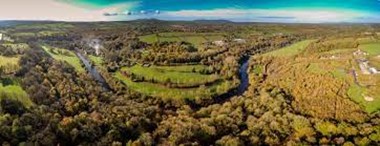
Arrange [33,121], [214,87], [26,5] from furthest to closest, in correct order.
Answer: [214,87] → [33,121] → [26,5]

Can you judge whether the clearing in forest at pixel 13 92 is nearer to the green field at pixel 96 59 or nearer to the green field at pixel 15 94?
the green field at pixel 15 94

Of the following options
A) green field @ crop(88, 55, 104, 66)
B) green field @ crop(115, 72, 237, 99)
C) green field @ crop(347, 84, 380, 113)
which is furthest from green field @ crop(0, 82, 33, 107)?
green field @ crop(347, 84, 380, 113)

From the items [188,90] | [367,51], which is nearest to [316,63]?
[367,51]

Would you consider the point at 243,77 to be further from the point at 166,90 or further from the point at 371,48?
the point at 371,48

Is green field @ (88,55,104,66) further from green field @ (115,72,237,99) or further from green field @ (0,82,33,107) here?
green field @ (0,82,33,107)

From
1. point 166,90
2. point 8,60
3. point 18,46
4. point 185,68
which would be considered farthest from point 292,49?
point 8,60

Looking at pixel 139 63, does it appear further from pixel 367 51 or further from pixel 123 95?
pixel 367 51

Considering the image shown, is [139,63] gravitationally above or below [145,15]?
below

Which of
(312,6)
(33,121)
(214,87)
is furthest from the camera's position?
(214,87)

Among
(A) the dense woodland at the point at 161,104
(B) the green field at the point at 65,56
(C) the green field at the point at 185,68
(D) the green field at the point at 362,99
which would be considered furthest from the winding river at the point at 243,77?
(B) the green field at the point at 65,56
